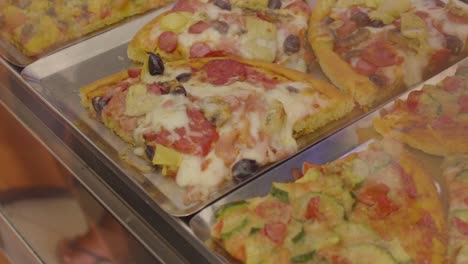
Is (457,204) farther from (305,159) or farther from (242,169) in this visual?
(242,169)

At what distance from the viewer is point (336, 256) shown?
1363 mm

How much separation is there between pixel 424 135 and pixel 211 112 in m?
0.57

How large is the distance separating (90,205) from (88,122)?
1.05 ft

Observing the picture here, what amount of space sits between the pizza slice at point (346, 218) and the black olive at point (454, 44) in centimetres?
Result: 71

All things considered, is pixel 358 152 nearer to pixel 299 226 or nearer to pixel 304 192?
pixel 304 192

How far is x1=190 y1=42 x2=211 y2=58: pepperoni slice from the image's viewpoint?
221 cm

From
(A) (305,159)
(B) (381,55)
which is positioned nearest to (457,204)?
(A) (305,159)

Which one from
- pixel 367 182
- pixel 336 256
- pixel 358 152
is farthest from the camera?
pixel 358 152

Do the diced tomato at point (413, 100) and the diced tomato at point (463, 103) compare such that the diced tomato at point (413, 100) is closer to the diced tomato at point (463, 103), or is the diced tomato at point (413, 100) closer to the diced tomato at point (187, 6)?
the diced tomato at point (463, 103)

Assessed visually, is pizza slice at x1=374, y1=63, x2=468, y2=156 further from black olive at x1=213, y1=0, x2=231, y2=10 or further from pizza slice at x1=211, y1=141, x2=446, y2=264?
→ black olive at x1=213, y1=0, x2=231, y2=10

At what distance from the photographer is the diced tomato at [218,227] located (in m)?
1.50

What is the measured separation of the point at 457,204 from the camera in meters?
1.49

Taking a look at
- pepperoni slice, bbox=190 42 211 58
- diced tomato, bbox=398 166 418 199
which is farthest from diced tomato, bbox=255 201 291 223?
pepperoni slice, bbox=190 42 211 58

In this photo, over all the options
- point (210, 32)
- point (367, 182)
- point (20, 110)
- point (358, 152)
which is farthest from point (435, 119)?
point (20, 110)
